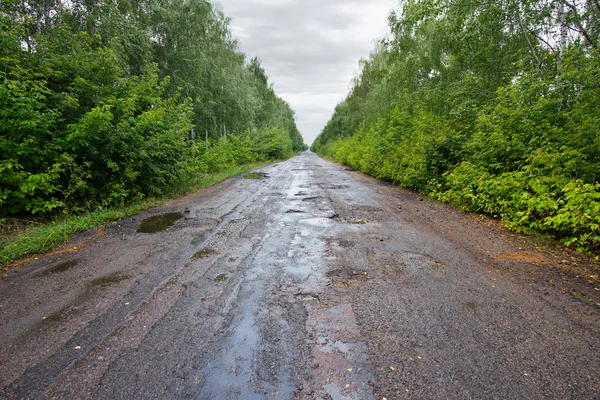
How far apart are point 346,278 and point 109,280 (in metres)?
2.89

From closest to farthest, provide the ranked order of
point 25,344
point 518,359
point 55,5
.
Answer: point 518,359 → point 25,344 → point 55,5

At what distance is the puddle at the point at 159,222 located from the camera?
19.7 feet

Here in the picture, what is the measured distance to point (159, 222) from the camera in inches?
258

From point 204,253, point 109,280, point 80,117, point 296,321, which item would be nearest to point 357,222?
point 204,253

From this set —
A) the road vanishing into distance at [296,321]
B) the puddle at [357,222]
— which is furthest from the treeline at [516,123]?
the puddle at [357,222]

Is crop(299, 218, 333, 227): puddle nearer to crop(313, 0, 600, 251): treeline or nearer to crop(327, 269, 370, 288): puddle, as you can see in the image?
crop(327, 269, 370, 288): puddle

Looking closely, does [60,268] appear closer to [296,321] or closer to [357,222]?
[296,321]

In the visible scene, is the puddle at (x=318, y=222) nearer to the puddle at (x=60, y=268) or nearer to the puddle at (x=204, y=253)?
the puddle at (x=204, y=253)

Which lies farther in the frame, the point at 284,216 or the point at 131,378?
the point at 284,216

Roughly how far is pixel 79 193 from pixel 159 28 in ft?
43.7

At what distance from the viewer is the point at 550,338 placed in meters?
2.47

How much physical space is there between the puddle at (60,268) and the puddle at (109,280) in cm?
78

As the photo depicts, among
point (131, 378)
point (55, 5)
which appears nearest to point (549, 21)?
point (131, 378)

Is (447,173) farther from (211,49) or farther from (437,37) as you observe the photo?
(211,49)
